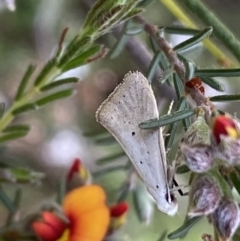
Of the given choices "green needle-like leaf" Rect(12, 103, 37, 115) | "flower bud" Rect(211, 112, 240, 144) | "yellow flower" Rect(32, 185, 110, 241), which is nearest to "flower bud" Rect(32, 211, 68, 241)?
"yellow flower" Rect(32, 185, 110, 241)

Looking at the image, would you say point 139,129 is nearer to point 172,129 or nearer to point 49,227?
point 172,129

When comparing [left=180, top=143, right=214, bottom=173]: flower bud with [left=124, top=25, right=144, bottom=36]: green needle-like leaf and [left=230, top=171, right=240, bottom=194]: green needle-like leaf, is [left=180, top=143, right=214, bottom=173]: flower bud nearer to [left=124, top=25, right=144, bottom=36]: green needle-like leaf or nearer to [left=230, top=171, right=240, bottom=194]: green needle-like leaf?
[left=230, top=171, right=240, bottom=194]: green needle-like leaf

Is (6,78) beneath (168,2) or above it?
beneath

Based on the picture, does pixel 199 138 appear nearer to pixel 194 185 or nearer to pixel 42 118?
pixel 194 185

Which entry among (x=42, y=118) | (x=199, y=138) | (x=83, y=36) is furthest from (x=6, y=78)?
(x=199, y=138)

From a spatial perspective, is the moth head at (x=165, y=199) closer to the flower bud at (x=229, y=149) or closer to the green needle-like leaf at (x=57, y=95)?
the flower bud at (x=229, y=149)

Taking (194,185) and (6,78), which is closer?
(194,185)
